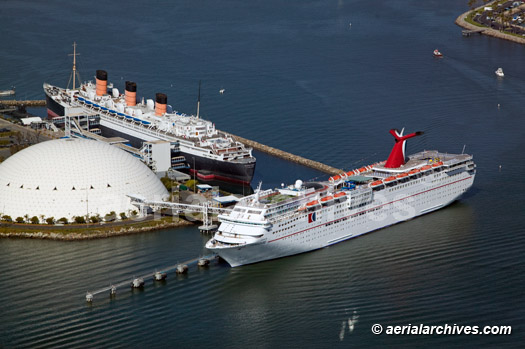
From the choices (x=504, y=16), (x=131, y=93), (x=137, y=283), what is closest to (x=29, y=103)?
(x=131, y=93)

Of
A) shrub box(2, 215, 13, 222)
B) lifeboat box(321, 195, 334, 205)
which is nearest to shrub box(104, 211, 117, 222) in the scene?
shrub box(2, 215, 13, 222)

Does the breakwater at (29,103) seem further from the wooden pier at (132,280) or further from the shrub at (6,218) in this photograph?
the wooden pier at (132,280)

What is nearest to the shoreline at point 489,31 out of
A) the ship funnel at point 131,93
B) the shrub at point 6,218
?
the ship funnel at point 131,93

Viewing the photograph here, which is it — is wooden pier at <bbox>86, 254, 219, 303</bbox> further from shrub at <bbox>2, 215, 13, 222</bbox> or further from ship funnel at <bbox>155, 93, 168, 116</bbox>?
ship funnel at <bbox>155, 93, 168, 116</bbox>

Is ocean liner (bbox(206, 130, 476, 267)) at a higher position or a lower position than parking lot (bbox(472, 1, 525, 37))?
lower

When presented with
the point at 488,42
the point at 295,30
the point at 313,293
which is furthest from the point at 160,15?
the point at 313,293
